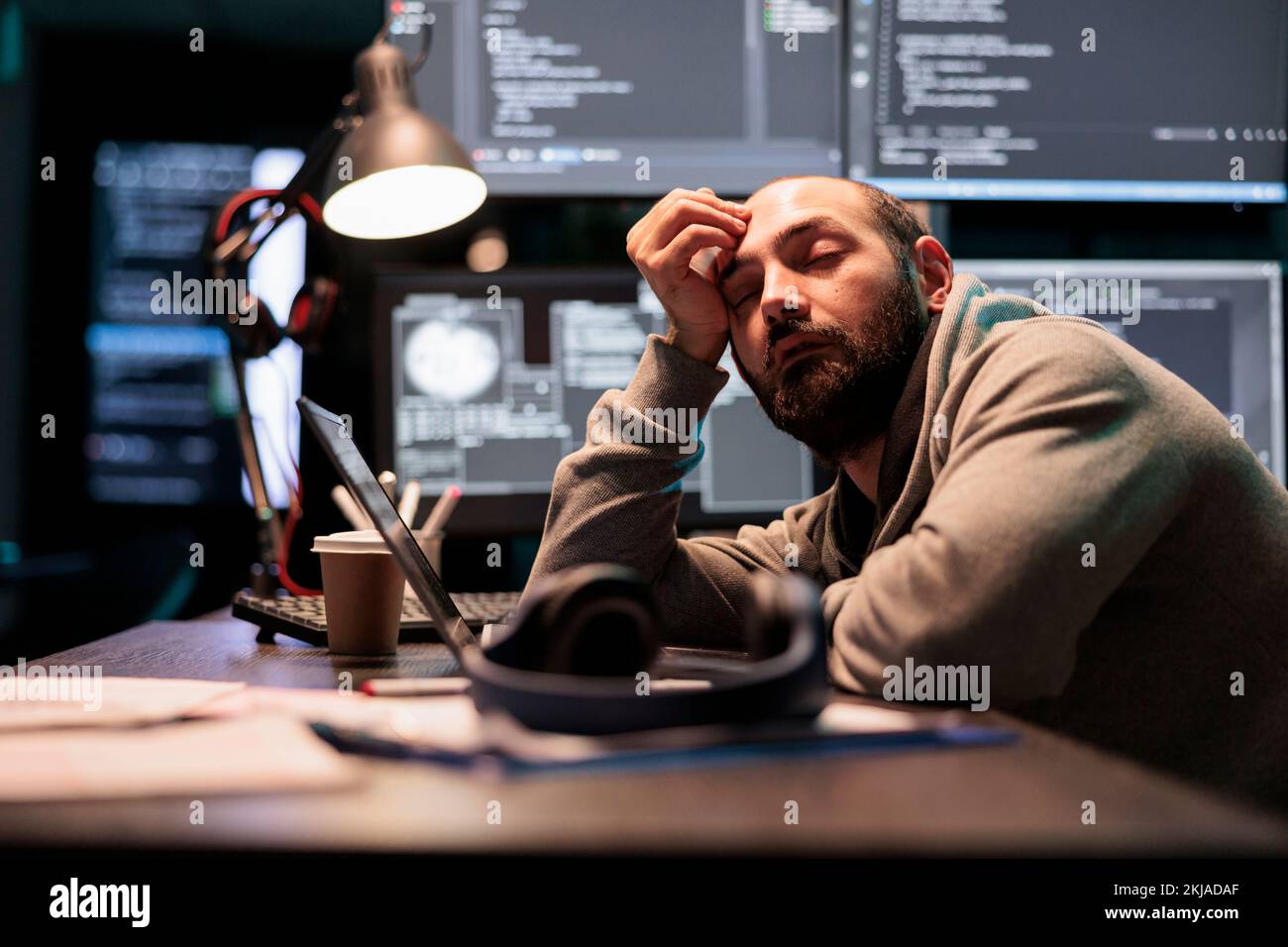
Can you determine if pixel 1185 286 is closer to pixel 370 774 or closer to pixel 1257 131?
pixel 1257 131

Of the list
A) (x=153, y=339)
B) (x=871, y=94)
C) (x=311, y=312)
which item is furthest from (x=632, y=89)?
(x=153, y=339)

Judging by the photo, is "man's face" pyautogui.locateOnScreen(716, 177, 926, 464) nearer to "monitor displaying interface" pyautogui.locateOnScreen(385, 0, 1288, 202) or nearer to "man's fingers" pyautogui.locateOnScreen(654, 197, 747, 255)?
"man's fingers" pyautogui.locateOnScreen(654, 197, 747, 255)

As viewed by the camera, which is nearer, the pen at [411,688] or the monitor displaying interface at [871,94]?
the pen at [411,688]

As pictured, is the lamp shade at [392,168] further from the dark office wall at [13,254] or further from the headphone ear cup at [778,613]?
the dark office wall at [13,254]

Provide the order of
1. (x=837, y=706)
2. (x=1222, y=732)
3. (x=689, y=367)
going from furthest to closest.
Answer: (x=689, y=367) < (x=1222, y=732) < (x=837, y=706)

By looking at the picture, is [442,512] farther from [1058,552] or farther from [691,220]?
[1058,552]

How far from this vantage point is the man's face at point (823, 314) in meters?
1.12

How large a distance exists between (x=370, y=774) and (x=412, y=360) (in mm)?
1406

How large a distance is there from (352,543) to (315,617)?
149 mm

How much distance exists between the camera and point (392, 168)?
4.16 ft

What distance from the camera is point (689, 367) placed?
1.19 m

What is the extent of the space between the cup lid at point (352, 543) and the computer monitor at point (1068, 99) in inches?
48.6

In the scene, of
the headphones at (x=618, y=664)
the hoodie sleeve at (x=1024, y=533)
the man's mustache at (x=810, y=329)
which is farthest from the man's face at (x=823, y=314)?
the headphones at (x=618, y=664)

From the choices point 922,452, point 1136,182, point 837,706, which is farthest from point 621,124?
point 837,706
